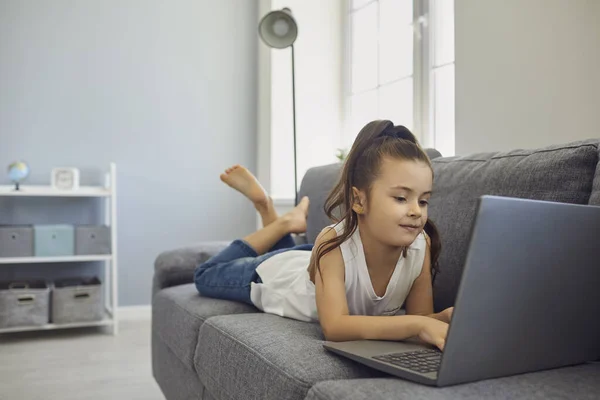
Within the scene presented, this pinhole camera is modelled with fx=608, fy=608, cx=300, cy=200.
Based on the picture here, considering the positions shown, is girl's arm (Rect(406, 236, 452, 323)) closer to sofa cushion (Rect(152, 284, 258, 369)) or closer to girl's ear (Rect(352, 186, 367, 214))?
girl's ear (Rect(352, 186, 367, 214))

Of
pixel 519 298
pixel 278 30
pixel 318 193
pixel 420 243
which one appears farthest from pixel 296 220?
pixel 278 30

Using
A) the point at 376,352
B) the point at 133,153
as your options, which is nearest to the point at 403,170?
the point at 376,352

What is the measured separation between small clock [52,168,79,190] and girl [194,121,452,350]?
2.13 metres

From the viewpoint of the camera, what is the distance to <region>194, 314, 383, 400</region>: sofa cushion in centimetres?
109

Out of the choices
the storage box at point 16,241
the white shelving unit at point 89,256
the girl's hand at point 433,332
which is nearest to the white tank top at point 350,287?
the girl's hand at point 433,332

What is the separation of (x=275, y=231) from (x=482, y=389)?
1.29 metres

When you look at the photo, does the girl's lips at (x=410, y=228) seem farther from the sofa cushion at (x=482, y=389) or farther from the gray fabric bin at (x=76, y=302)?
the gray fabric bin at (x=76, y=302)

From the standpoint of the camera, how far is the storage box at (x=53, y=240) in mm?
3289

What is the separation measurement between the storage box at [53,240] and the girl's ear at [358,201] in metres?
2.46

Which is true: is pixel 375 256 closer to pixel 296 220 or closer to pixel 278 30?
pixel 296 220

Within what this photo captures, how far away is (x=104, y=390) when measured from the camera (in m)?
2.38

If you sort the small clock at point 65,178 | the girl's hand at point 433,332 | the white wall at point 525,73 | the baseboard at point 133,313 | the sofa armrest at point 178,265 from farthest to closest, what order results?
the baseboard at point 133,313 < the small clock at point 65,178 < the sofa armrest at point 178,265 < the white wall at point 525,73 < the girl's hand at point 433,332

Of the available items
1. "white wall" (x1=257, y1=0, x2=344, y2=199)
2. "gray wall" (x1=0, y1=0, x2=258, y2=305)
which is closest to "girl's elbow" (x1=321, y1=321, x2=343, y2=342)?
"white wall" (x1=257, y1=0, x2=344, y2=199)

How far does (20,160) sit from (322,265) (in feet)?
9.18
